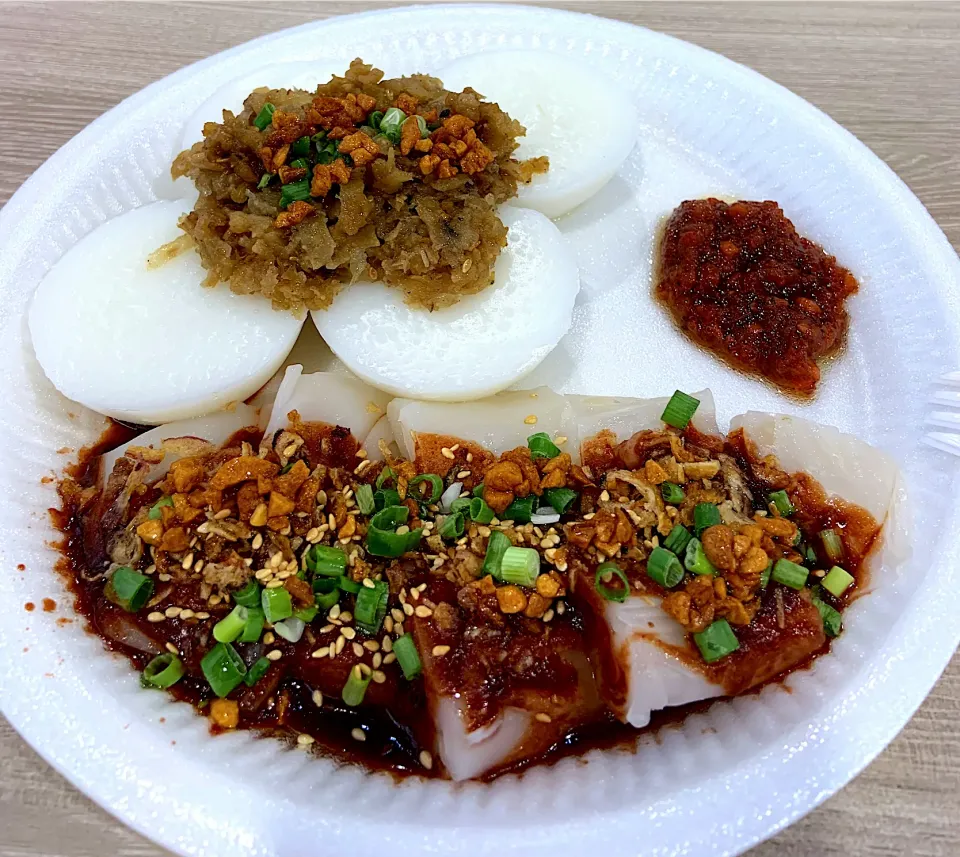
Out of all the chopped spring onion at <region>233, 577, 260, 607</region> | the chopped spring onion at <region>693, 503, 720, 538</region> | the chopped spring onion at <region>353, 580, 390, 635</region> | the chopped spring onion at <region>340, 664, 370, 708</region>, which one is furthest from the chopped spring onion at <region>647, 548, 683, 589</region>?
the chopped spring onion at <region>233, 577, 260, 607</region>

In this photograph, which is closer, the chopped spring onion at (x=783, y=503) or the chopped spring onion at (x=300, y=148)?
the chopped spring onion at (x=783, y=503)

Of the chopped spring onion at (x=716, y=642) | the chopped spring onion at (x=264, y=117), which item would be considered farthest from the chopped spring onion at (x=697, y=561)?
the chopped spring onion at (x=264, y=117)

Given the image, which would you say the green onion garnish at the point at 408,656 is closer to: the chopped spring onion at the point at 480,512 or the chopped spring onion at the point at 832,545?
the chopped spring onion at the point at 480,512

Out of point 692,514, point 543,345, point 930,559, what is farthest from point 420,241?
point 930,559

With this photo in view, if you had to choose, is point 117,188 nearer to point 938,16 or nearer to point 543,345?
point 543,345

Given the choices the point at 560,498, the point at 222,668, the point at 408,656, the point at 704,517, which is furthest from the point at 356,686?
the point at 704,517

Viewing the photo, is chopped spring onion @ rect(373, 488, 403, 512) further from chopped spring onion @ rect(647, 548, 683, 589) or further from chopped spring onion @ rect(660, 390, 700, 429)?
chopped spring onion @ rect(660, 390, 700, 429)

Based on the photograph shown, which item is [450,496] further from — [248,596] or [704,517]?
[704,517]
